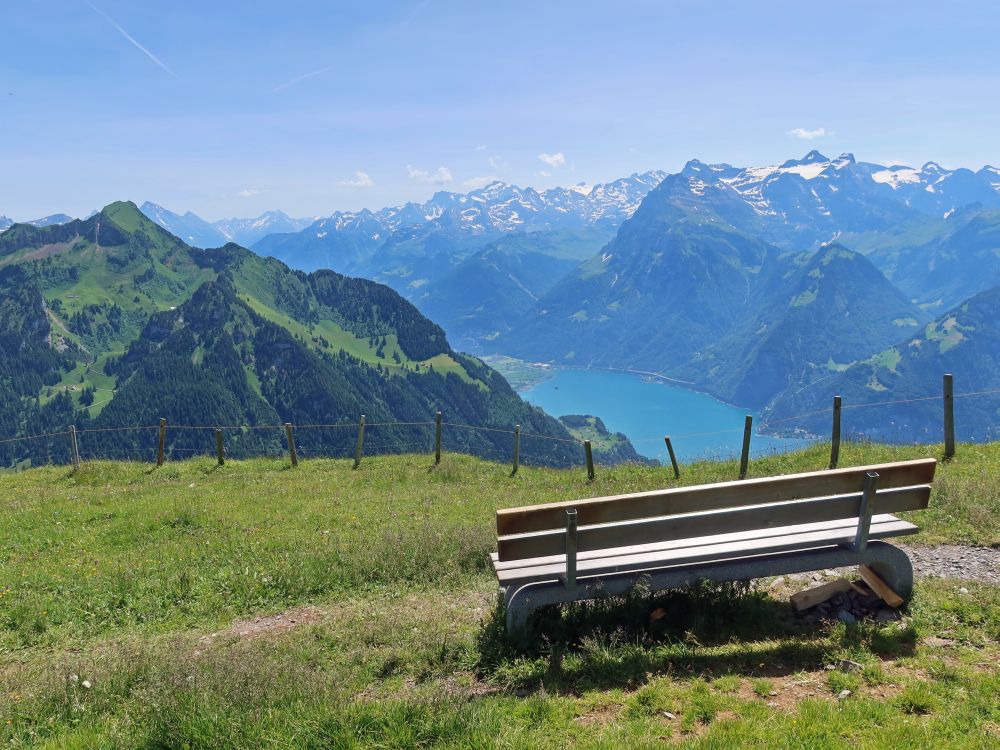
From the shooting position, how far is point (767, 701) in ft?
20.6

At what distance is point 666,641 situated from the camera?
7.65 meters

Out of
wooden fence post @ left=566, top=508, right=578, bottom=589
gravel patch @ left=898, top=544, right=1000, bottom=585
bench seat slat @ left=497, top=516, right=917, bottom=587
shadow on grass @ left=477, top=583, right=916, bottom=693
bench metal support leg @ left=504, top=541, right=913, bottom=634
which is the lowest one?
gravel patch @ left=898, top=544, right=1000, bottom=585

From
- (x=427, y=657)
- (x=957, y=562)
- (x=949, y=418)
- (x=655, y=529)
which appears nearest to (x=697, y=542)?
(x=655, y=529)

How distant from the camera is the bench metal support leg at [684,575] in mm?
7625

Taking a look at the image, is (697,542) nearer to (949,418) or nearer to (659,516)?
(659,516)

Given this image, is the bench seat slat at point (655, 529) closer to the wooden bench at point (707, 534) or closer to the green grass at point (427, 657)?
the wooden bench at point (707, 534)

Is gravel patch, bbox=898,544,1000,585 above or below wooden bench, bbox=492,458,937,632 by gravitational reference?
below

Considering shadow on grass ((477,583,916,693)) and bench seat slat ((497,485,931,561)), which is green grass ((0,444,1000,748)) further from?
bench seat slat ((497,485,931,561))

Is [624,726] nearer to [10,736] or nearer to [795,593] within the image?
[795,593]

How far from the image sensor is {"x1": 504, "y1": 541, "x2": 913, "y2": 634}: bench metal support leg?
25.0 ft

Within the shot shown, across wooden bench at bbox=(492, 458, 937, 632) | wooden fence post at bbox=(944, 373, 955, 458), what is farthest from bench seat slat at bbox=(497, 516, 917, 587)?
wooden fence post at bbox=(944, 373, 955, 458)

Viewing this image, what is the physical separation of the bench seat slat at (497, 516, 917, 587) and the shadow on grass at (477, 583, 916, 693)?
425 millimetres

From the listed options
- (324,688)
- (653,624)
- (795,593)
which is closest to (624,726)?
(653,624)

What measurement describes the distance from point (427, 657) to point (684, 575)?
3346 mm
